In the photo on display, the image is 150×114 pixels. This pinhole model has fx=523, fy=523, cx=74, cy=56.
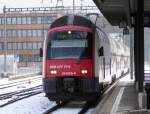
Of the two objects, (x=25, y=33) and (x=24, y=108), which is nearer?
(x=24, y=108)

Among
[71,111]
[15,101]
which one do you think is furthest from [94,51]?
[15,101]

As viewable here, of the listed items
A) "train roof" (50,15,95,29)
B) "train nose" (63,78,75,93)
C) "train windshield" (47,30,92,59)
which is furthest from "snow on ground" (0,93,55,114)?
"train roof" (50,15,95,29)

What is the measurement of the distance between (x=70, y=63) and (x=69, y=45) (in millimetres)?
690

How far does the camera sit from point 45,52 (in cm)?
1839

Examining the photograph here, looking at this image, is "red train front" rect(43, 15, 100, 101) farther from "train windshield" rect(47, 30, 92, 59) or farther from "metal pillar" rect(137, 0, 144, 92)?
"metal pillar" rect(137, 0, 144, 92)

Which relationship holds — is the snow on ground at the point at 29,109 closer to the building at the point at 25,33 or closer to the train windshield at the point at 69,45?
the train windshield at the point at 69,45

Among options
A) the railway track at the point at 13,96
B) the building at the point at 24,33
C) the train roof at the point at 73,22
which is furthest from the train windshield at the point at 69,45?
the building at the point at 24,33

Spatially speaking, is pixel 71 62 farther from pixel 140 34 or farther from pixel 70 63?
pixel 140 34

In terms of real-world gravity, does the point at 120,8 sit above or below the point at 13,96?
above

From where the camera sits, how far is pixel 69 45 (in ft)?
60.3

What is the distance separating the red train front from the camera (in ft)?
59.1

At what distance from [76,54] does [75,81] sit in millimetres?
942

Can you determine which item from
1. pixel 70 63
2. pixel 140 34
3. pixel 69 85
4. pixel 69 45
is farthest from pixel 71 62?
pixel 140 34

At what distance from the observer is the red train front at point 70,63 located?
59.1 ft
